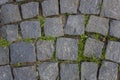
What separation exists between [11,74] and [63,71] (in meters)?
0.62

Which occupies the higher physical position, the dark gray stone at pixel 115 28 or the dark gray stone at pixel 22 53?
the dark gray stone at pixel 115 28

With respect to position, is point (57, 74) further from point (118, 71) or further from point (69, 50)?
point (118, 71)

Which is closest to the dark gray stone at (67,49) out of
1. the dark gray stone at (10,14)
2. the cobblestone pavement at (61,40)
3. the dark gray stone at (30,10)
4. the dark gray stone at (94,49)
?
the cobblestone pavement at (61,40)

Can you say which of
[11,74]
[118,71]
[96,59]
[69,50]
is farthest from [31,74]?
[118,71]

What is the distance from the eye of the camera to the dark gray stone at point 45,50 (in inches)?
138

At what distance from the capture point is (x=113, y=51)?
3436 millimetres

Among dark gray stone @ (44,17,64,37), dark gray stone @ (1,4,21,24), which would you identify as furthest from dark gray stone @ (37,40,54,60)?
dark gray stone @ (1,4,21,24)

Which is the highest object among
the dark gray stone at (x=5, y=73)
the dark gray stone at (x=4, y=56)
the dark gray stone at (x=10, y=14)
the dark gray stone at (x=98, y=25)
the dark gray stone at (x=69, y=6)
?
the dark gray stone at (x=69, y=6)

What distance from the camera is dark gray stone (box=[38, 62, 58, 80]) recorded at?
347cm

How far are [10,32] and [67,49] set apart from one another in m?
0.72

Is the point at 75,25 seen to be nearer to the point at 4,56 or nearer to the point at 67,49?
the point at 67,49

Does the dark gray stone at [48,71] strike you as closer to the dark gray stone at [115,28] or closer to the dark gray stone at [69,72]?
the dark gray stone at [69,72]

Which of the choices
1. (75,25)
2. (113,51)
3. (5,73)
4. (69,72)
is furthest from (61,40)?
(5,73)

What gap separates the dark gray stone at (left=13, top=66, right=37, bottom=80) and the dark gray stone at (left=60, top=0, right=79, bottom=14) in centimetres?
78
